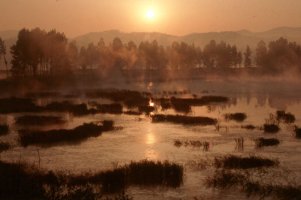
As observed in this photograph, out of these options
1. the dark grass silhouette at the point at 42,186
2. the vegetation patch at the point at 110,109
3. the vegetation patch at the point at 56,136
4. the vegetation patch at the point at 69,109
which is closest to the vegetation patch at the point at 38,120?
the vegetation patch at the point at 69,109

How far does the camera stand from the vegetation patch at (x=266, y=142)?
3074 centimetres

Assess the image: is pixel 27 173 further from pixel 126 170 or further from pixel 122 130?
pixel 122 130

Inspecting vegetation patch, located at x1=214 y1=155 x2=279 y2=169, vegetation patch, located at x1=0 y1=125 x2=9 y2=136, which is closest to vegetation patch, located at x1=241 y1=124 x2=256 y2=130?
vegetation patch, located at x1=214 y1=155 x2=279 y2=169

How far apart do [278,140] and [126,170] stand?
1414 centimetres

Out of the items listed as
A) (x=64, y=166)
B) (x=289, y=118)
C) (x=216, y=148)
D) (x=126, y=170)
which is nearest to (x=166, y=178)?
(x=126, y=170)

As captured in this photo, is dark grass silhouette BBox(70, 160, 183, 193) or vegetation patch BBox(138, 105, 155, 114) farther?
vegetation patch BBox(138, 105, 155, 114)

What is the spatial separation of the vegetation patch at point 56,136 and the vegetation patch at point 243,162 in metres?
12.3

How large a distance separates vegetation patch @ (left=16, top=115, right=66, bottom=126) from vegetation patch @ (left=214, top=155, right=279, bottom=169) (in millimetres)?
21634

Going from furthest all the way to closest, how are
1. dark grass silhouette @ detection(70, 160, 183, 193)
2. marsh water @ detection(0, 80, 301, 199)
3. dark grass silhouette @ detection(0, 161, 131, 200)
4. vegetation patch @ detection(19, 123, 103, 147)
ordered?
1. vegetation patch @ detection(19, 123, 103, 147)
2. dark grass silhouette @ detection(70, 160, 183, 193)
3. marsh water @ detection(0, 80, 301, 199)
4. dark grass silhouette @ detection(0, 161, 131, 200)

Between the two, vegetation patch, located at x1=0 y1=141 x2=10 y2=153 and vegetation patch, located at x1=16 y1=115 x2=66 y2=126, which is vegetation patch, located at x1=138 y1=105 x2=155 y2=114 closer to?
vegetation patch, located at x1=16 y1=115 x2=66 y2=126

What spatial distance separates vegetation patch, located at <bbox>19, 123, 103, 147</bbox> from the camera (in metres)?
32.2

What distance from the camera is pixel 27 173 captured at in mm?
21984

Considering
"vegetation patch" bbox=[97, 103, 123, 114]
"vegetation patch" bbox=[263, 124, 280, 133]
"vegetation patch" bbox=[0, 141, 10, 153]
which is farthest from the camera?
"vegetation patch" bbox=[97, 103, 123, 114]

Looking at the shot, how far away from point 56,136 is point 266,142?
15211mm
